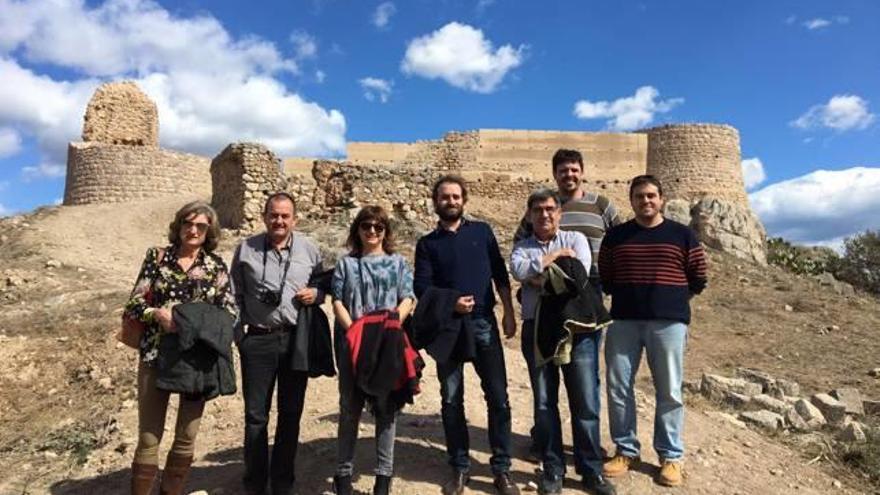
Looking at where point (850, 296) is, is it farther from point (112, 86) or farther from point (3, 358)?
point (112, 86)

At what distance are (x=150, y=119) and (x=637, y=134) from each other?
21555mm

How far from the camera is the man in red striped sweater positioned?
3.88 metres

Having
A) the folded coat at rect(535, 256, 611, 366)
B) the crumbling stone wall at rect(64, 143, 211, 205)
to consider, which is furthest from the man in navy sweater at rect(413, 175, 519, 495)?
the crumbling stone wall at rect(64, 143, 211, 205)

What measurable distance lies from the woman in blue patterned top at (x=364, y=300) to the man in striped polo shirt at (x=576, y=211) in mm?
930

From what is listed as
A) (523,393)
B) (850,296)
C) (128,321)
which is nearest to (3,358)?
(128,321)

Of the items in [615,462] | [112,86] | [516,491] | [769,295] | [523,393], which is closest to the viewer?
[516,491]

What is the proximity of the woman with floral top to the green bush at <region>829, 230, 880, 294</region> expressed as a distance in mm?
20735

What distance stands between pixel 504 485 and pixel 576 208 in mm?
1808

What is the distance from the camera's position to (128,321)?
133 inches

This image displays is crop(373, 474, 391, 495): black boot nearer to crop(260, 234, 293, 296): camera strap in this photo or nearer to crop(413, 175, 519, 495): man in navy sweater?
crop(413, 175, 519, 495): man in navy sweater

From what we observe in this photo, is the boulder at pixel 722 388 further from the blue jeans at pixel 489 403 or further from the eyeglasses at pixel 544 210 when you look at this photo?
the eyeglasses at pixel 544 210

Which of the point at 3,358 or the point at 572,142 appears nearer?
the point at 3,358

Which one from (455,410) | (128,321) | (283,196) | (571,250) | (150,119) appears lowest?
(455,410)

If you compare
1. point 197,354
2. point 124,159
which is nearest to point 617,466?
point 197,354
